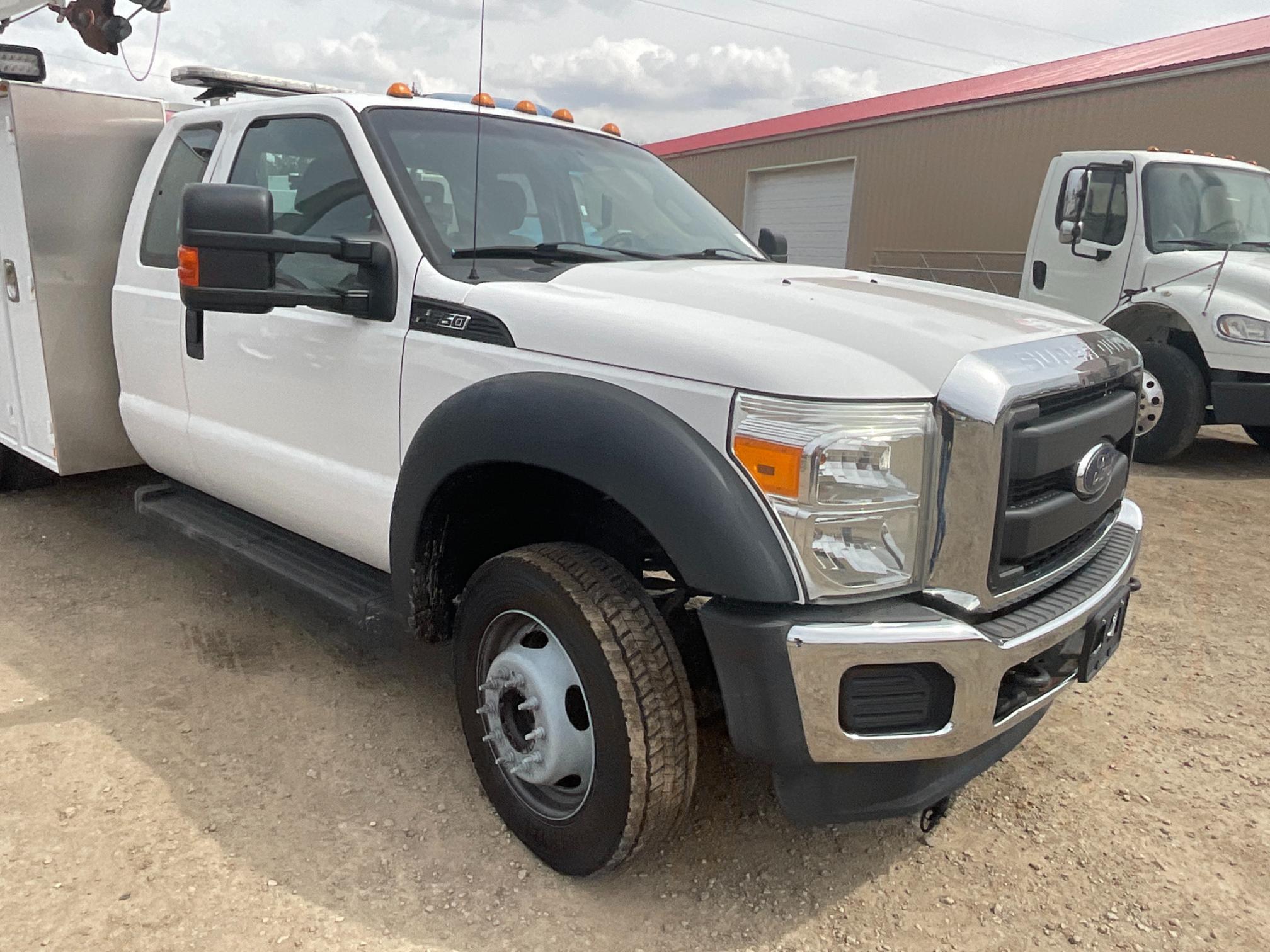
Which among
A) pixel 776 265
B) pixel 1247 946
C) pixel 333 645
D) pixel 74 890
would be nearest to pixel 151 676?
pixel 333 645

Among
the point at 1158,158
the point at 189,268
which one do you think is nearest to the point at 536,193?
the point at 189,268

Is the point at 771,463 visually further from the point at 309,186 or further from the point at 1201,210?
the point at 1201,210

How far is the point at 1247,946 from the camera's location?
2.21 m

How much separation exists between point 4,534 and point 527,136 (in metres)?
3.40

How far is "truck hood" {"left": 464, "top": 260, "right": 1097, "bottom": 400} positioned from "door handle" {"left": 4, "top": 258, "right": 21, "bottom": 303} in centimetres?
276

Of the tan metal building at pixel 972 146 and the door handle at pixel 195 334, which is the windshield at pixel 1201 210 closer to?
the tan metal building at pixel 972 146

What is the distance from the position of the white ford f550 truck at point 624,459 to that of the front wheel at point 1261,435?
587 centimetres

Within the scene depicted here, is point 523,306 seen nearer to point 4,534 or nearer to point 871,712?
point 871,712

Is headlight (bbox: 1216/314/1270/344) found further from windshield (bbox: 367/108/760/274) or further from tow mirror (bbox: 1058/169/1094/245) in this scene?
windshield (bbox: 367/108/760/274)

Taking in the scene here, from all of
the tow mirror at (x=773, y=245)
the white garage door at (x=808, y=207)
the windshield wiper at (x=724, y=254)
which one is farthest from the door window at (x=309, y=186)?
the white garage door at (x=808, y=207)

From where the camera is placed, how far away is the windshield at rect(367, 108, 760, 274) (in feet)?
9.18

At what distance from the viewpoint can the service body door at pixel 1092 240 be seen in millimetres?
7383

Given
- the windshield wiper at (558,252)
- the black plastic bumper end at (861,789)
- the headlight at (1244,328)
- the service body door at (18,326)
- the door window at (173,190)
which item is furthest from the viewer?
the headlight at (1244,328)

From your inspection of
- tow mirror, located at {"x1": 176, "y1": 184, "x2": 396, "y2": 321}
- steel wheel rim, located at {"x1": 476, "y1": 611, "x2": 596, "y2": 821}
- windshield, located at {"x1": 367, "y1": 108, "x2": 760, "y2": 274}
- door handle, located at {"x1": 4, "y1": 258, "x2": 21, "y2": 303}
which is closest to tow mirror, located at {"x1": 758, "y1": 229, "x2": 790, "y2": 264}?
windshield, located at {"x1": 367, "y1": 108, "x2": 760, "y2": 274}
